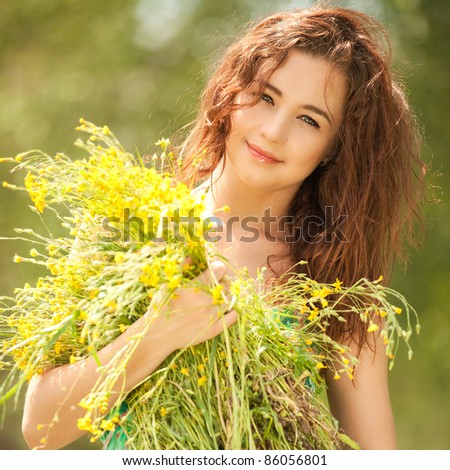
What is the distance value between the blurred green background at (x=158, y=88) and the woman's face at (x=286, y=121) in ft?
6.12

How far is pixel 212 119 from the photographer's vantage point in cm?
176

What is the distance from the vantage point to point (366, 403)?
1.62m

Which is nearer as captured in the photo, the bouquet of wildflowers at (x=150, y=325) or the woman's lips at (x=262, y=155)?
the bouquet of wildflowers at (x=150, y=325)

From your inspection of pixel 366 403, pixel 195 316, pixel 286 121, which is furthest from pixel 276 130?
pixel 366 403

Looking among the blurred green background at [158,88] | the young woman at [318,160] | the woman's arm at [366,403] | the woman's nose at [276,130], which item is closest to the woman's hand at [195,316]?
the young woman at [318,160]

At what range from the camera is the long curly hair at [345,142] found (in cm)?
166

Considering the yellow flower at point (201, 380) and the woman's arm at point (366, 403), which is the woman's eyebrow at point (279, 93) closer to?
the woman's arm at point (366, 403)

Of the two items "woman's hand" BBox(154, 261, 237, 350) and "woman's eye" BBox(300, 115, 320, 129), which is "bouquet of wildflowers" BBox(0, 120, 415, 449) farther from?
"woman's eye" BBox(300, 115, 320, 129)

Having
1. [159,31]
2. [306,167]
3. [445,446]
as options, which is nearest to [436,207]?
[445,446]

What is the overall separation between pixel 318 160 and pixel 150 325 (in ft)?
2.19

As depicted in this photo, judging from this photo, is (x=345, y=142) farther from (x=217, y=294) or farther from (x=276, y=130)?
(x=217, y=294)

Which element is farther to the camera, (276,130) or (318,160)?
(318,160)

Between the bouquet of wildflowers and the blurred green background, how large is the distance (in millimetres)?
2263

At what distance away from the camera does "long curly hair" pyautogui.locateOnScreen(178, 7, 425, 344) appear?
166cm
